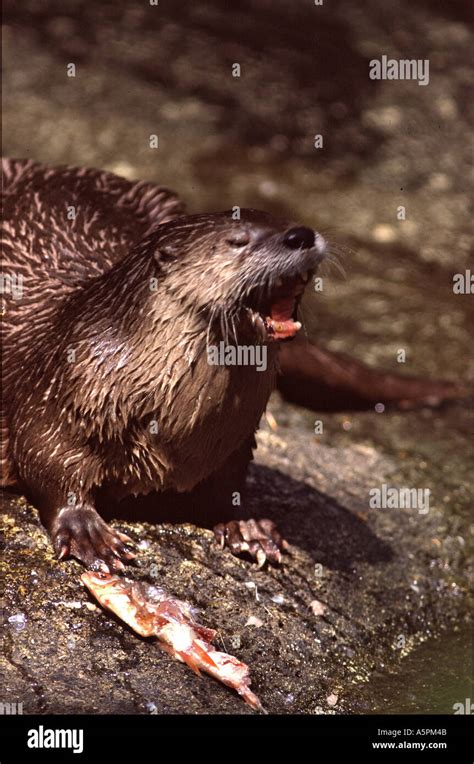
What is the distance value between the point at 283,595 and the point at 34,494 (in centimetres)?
71

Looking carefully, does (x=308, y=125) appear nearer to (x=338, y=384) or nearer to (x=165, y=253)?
(x=338, y=384)

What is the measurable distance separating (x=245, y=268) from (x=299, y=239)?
14cm

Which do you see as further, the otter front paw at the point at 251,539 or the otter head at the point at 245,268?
the otter front paw at the point at 251,539

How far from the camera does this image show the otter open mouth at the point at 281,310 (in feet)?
9.80

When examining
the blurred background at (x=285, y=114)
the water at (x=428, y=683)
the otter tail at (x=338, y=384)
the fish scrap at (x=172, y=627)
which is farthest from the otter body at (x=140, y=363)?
the blurred background at (x=285, y=114)

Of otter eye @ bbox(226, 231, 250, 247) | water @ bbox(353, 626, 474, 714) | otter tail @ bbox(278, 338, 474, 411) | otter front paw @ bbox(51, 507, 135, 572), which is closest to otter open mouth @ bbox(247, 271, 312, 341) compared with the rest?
otter eye @ bbox(226, 231, 250, 247)

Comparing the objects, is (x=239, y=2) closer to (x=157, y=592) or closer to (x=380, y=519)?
(x=380, y=519)

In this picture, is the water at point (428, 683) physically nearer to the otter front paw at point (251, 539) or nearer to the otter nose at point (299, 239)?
the otter front paw at point (251, 539)

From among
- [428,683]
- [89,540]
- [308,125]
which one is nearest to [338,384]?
[428,683]

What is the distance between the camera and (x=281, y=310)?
120 inches

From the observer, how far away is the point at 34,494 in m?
3.40

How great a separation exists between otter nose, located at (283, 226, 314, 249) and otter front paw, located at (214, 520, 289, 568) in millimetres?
962

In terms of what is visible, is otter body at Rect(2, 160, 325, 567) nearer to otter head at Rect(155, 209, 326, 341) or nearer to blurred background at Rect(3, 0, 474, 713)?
otter head at Rect(155, 209, 326, 341)

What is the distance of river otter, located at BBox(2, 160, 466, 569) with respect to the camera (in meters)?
3.00
